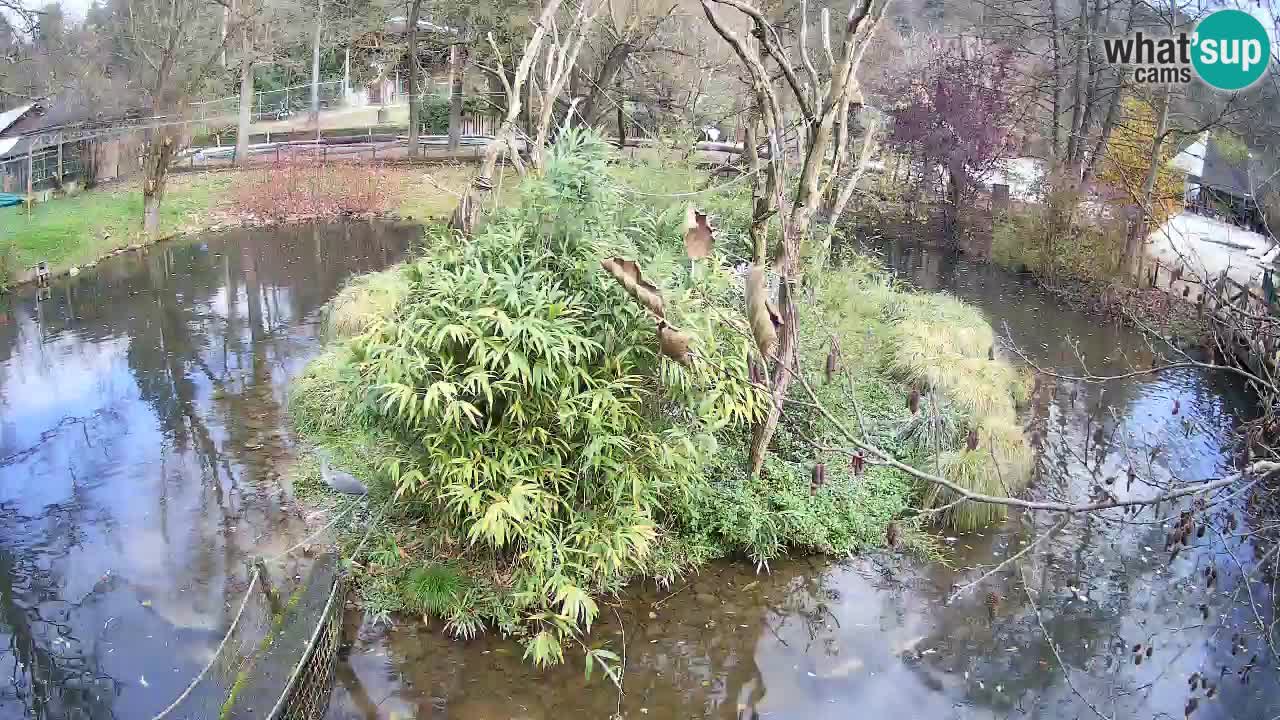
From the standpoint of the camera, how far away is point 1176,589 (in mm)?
5941

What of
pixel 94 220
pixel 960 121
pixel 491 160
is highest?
pixel 960 121

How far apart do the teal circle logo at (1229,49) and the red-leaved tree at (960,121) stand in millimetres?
7765

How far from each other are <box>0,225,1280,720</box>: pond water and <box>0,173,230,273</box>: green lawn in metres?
5.21

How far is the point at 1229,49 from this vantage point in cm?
632

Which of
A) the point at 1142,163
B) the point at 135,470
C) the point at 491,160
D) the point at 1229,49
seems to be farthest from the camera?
the point at 1142,163

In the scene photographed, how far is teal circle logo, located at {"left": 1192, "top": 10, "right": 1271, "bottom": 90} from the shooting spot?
222 inches

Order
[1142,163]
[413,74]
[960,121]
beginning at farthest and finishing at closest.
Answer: [413,74] → [960,121] → [1142,163]

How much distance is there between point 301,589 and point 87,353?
232 inches

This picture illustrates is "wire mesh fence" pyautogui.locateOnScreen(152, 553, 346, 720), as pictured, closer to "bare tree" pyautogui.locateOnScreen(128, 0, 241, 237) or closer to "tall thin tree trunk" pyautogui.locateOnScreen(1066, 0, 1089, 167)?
"bare tree" pyautogui.locateOnScreen(128, 0, 241, 237)

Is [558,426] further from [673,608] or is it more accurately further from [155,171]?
[155,171]

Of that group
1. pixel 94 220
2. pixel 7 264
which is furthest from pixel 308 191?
pixel 7 264

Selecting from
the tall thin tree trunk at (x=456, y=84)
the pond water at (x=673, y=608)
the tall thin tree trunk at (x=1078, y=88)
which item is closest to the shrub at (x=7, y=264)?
the pond water at (x=673, y=608)

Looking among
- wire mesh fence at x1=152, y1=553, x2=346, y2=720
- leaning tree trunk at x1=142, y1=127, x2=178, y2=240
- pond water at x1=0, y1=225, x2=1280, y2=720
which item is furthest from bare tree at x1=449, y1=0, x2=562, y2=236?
leaning tree trunk at x1=142, y1=127, x2=178, y2=240

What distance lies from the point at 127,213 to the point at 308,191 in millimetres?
3151
